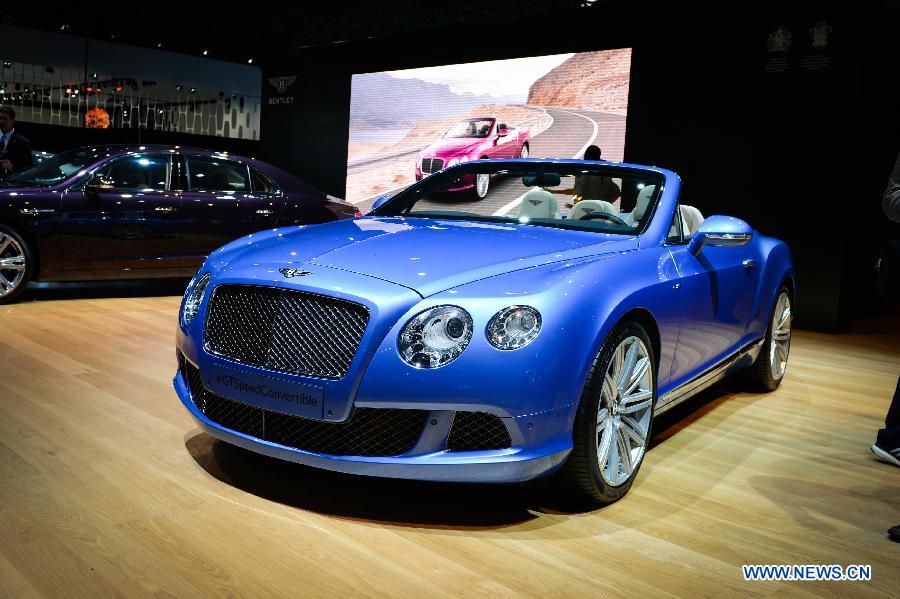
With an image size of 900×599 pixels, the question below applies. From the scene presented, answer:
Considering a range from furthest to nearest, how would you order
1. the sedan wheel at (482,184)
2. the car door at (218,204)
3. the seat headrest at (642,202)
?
the car door at (218,204), the sedan wheel at (482,184), the seat headrest at (642,202)

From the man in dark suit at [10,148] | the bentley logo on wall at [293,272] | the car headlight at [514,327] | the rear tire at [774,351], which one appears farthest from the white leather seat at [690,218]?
the man in dark suit at [10,148]

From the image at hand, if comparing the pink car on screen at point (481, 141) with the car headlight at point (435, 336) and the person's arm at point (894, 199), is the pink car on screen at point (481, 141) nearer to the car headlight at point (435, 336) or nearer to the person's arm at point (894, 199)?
the person's arm at point (894, 199)

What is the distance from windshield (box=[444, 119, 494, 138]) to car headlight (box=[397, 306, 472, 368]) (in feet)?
25.5

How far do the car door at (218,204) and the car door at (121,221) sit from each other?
0.44ft

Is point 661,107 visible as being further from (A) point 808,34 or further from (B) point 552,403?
(B) point 552,403

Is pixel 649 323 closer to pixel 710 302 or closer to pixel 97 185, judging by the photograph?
pixel 710 302

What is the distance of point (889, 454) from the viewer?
338 centimetres

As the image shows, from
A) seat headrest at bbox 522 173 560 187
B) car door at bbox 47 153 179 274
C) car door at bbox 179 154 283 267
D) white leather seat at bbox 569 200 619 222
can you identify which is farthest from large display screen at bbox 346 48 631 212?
white leather seat at bbox 569 200 619 222

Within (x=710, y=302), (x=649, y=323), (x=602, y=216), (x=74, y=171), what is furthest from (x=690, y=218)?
(x=74, y=171)

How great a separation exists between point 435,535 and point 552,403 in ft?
1.76

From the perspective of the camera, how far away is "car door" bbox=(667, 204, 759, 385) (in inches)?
125

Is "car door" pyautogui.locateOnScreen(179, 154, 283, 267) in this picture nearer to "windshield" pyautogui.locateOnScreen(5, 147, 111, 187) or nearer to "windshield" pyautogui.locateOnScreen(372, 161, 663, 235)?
"windshield" pyautogui.locateOnScreen(5, 147, 111, 187)

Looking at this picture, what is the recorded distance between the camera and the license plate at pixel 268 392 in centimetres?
231

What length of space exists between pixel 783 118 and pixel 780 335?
3.70 metres
